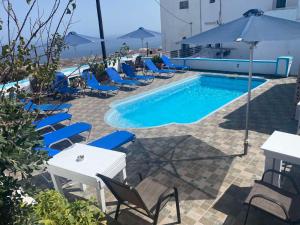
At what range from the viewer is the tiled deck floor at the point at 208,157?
461 cm

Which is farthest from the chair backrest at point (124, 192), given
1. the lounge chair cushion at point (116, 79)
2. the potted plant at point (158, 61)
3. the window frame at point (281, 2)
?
the window frame at point (281, 2)

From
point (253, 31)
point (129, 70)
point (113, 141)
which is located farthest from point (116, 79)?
point (253, 31)

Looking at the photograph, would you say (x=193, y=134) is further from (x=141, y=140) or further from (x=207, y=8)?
(x=207, y=8)

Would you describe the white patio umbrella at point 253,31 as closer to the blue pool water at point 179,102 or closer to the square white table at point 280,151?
the square white table at point 280,151

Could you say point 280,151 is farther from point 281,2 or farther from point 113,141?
point 281,2

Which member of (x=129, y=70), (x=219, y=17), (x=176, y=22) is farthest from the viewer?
(x=176, y=22)

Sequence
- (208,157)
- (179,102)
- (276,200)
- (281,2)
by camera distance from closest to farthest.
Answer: (276,200), (208,157), (179,102), (281,2)

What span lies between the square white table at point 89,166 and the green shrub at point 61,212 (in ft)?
3.37

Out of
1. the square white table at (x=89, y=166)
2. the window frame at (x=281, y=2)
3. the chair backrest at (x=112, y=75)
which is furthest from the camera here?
the window frame at (x=281, y=2)

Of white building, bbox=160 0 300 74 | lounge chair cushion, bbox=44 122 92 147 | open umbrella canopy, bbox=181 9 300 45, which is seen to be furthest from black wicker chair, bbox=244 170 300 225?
white building, bbox=160 0 300 74

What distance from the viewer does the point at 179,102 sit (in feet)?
42.3

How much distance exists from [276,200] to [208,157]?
102 inches

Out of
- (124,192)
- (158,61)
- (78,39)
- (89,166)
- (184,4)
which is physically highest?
(184,4)

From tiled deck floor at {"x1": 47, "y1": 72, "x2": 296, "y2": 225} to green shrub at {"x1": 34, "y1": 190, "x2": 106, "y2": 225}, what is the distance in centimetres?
152
